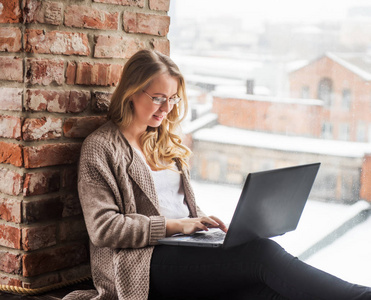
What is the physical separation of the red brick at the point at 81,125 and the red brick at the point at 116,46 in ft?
0.76

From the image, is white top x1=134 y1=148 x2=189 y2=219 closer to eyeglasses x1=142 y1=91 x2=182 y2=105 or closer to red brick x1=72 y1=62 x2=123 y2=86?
eyeglasses x1=142 y1=91 x2=182 y2=105

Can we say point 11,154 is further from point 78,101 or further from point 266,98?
point 266,98

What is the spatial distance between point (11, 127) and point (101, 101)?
35cm

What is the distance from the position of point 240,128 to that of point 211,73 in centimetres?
28

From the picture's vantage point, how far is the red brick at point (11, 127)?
1.79m

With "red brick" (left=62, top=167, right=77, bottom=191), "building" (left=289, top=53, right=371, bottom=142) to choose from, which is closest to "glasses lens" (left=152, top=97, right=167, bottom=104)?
"red brick" (left=62, top=167, right=77, bottom=191)

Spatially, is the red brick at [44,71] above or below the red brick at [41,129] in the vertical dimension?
above

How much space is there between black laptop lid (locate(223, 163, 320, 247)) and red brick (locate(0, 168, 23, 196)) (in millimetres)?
719

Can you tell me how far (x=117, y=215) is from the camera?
67.1 inches

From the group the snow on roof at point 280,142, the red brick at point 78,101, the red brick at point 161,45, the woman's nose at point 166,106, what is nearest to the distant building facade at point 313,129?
the snow on roof at point 280,142

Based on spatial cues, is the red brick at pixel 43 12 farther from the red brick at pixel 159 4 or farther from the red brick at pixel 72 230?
the red brick at pixel 72 230

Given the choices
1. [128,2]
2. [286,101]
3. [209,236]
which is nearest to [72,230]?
[209,236]

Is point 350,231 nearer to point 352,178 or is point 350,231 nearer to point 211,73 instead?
point 352,178

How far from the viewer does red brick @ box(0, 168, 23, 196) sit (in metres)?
1.82
